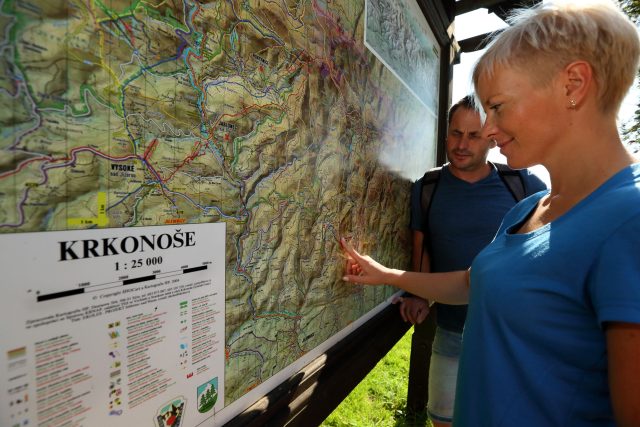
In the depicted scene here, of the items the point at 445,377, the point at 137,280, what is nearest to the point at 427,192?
the point at 445,377

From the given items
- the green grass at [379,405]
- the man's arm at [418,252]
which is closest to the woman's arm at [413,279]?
the man's arm at [418,252]

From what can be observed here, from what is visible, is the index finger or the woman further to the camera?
the index finger

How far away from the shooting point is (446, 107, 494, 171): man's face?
1963mm

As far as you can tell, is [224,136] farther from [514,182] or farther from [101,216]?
[514,182]

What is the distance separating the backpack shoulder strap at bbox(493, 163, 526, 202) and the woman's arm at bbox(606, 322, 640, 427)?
4.96 feet

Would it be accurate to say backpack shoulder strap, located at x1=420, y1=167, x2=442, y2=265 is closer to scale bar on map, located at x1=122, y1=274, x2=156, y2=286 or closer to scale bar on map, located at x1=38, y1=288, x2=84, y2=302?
scale bar on map, located at x1=122, y1=274, x2=156, y2=286

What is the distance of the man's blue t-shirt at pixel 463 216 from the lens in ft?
6.56

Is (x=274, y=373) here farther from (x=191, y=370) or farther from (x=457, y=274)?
(x=457, y=274)

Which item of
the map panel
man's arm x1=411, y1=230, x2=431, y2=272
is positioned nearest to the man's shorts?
man's arm x1=411, y1=230, x2=431, y2=272

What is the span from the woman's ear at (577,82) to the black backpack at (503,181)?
1.30 metres

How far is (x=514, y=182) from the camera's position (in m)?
2.05

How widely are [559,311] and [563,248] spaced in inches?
5.5

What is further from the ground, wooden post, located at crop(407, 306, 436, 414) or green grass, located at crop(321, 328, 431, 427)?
wooden post, located at crop(407, 306, 436, 414)

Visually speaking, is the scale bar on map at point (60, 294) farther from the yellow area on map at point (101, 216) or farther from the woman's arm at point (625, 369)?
the woman's arm at point (625, 369)
